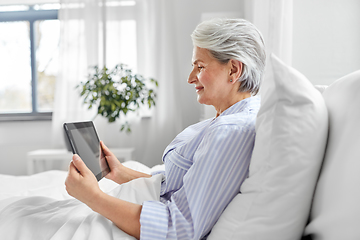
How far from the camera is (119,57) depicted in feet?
11.0

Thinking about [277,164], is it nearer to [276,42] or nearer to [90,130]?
[90,130]

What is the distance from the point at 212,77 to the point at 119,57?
2.51m

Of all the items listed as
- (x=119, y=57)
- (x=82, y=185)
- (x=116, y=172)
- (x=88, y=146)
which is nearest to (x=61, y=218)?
(x=82, y=185)

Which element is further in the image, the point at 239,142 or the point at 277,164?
the point at 239,142

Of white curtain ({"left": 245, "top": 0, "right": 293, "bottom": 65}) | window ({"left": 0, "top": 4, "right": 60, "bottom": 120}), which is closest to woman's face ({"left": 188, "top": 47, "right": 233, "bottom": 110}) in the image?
white curtain ({"left": 245, "top": 0, "right": 293, "bottom": 65})

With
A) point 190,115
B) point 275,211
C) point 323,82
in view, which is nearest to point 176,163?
point 275,211

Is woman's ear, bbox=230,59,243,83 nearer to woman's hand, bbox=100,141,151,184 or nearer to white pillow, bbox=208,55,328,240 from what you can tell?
white pillow, bbox=208,55,328,240

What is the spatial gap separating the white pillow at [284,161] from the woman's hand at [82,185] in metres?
0.33

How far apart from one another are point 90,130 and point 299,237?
0.80 meters

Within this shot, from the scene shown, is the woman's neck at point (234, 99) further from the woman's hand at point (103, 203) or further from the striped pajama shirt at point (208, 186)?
the woman's hand at point (103, 203)

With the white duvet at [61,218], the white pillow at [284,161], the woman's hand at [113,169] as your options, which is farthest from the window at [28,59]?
the white pillow at [284,161]

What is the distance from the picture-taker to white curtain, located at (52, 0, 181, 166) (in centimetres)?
331

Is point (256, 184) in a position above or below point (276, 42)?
below

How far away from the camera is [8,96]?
378cm
